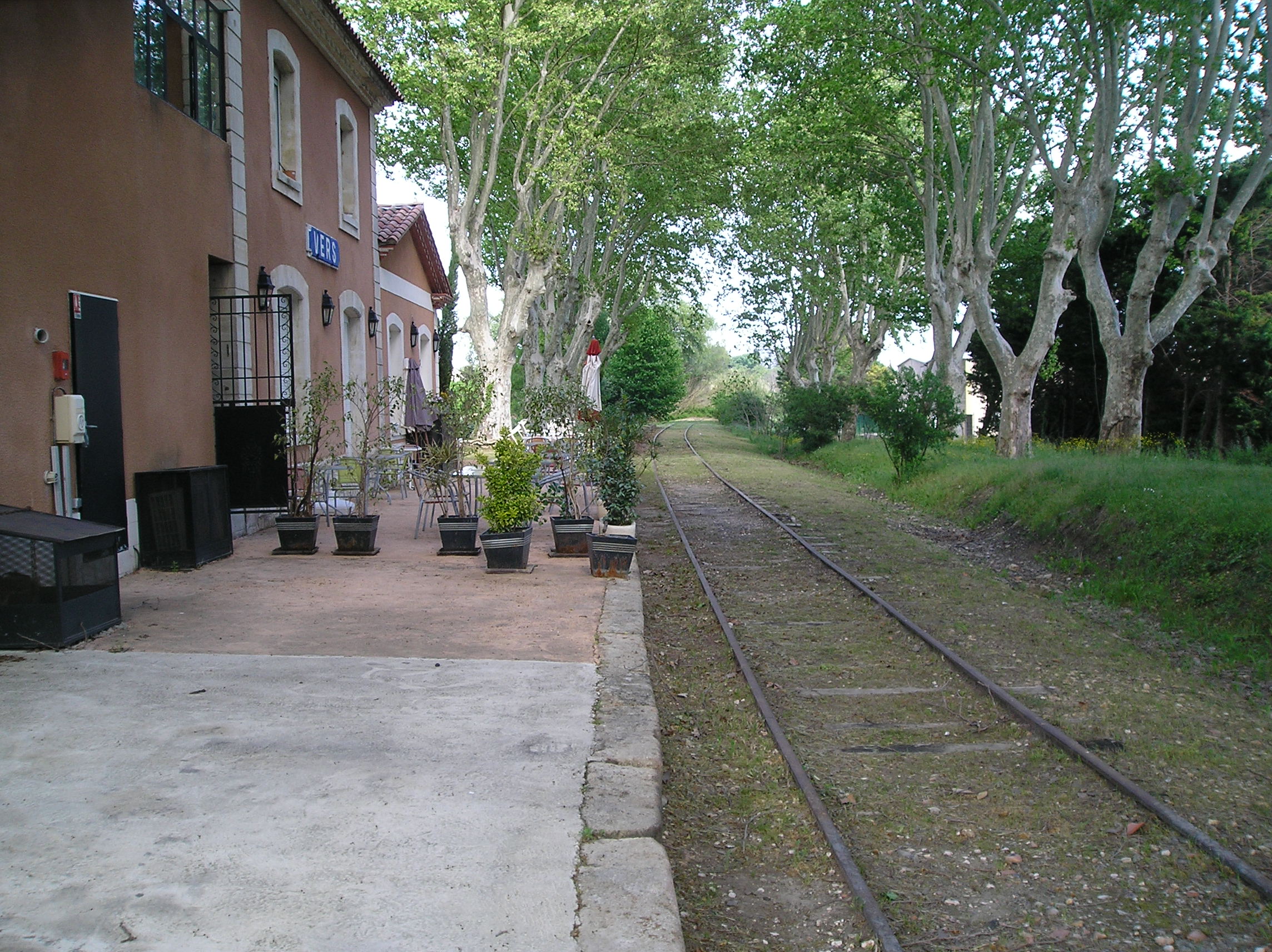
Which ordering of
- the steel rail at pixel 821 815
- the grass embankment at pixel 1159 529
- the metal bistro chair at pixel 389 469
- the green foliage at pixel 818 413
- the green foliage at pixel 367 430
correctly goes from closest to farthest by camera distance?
1. the steel rail at pixel 821 815
2. the grass embankment at pixel 1159 529
3. the green foliage at pixel 367 430
4. the metal bistro chair at pixel 389 469
5. the green foliage at pixel 818 413

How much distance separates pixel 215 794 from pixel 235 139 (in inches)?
340

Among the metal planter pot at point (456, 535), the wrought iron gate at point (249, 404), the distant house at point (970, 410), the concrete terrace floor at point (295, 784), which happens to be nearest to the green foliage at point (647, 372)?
the distant house at point (970, 410)

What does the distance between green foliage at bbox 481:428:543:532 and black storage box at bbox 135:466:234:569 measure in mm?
2483

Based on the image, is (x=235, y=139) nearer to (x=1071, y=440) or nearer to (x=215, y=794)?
(x=215, y=794)

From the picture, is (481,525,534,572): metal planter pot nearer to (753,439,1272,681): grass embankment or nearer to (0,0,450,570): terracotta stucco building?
(0,0,450,570): terracotta stucco building

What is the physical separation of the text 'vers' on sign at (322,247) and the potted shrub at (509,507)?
5.41 metres

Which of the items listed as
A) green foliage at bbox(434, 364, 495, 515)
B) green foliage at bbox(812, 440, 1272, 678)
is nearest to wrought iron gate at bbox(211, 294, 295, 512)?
green foliage at bbox(434, 364, 495, 515)

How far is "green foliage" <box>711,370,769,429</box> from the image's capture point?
42.9 m

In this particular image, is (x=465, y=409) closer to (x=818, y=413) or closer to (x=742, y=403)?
(x=818, y=413)

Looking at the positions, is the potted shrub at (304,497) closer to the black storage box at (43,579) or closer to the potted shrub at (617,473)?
the potted shrub at (617,473)

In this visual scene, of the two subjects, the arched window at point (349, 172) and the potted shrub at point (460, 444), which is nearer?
the potted shrub at point (460, 444)

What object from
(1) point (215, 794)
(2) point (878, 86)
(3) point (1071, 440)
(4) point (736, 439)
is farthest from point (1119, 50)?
(4) point (736, 439)

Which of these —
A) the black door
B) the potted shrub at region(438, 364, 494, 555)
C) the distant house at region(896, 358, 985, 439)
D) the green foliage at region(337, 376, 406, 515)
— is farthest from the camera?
the distant house at region(896, 358, 985, 439)

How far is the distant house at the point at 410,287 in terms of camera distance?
59.1 ft
